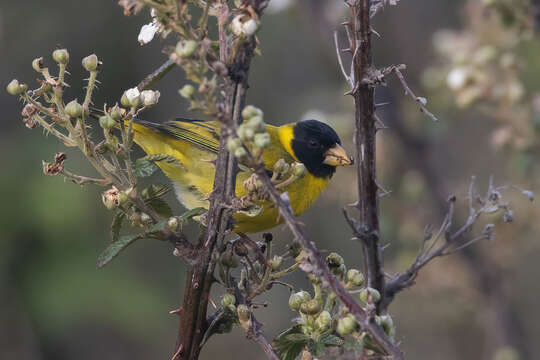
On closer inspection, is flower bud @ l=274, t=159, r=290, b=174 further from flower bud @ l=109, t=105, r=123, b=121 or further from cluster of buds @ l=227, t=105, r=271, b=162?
flower bud @ l=109, t=105, r=123, b=121

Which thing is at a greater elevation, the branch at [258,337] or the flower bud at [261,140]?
the flower bud at [261,140]

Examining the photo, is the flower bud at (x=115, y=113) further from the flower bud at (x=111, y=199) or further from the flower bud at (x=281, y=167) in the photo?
the flower bud at (x=281, y=167)

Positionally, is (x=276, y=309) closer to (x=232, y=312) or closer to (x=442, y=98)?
(x=442, y=98)

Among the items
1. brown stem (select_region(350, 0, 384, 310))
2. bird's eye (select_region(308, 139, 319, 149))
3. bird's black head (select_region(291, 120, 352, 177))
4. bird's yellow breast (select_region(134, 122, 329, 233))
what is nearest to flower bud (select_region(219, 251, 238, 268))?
brown stem (select_region(350, 0, 384, 310))

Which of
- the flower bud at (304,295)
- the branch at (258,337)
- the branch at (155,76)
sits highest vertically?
the branch at (155,76)

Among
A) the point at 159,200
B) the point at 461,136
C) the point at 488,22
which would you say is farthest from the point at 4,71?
the point at 159,200

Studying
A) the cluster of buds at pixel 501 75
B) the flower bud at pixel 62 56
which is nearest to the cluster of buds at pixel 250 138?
the flower bud at pixel 62 56

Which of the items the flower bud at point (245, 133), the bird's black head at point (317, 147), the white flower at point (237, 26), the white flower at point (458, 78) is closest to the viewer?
the flower bud at point (245, 133)

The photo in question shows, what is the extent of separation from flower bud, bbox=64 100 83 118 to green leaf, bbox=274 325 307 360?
730 millimetres

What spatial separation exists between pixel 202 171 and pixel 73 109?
72.6 inches

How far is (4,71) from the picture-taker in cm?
819

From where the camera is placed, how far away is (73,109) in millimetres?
1569

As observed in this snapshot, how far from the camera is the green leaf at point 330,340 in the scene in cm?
155

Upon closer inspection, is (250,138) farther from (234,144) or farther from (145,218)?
(145,218)
